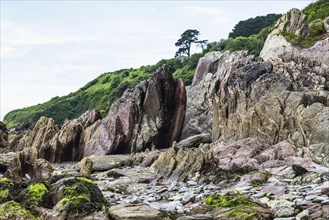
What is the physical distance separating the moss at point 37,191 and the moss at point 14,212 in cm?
107

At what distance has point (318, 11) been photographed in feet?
232

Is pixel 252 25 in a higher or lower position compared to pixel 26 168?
higher


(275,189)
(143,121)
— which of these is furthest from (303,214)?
(143,121)

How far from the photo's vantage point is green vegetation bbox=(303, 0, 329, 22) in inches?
Result: 2645

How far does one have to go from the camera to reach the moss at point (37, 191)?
625 inches

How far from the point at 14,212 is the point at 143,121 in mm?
25277

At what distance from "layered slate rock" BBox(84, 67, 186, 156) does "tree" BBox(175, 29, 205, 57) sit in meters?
80.4

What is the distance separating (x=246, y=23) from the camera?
370 ft

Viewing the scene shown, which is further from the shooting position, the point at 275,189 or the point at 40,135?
the point at 40,135

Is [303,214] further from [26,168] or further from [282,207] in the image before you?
[26,168]

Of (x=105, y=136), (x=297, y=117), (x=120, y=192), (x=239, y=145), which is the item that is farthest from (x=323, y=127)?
(x=105, y=136)

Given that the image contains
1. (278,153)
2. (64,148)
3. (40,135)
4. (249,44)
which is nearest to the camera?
(278,153)

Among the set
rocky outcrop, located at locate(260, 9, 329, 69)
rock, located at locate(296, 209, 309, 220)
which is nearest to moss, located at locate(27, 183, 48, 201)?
rock, located at locate(296, 209, 309, 220)

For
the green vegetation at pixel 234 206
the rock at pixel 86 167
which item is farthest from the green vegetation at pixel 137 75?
the green vegetation at pixel 234 206
